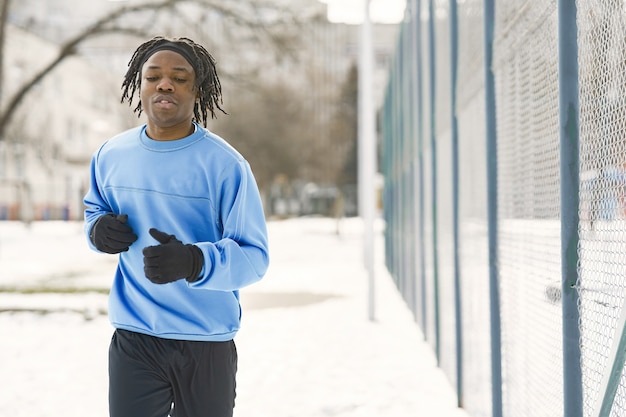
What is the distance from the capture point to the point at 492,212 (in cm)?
372

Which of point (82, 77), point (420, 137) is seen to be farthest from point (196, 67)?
point (82, 77)

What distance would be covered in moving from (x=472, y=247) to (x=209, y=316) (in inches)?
107

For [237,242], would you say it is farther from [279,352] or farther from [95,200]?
[279,352]

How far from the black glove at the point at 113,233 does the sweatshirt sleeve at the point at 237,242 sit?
24 cm

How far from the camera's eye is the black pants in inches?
88.7

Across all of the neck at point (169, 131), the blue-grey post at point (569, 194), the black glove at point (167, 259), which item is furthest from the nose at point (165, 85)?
the blue-grey post at point (569, 194)

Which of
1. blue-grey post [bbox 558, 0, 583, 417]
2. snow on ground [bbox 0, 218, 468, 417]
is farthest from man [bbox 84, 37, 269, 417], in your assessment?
snow on ground [bbox 0, 218, 468, 417]

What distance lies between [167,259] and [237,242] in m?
0.25

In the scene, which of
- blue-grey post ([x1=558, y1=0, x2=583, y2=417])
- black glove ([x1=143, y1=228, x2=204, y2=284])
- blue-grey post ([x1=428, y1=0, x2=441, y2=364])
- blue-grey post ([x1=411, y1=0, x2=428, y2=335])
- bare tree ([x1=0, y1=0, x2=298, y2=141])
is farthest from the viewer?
bare tree ([x1=0, y1=0, x2=298, y2=141])

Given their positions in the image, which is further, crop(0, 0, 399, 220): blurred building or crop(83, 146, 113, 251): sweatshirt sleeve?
crop(0, 0, 399, 220): blurred building

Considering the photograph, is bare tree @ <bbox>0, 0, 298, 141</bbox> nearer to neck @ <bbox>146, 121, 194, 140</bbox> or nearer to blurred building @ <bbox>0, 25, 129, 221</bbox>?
neck @ <bbox>146, 121, 194, 140</bbox>

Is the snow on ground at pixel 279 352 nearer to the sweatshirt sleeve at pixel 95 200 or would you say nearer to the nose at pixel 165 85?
the sweatshirt sleeve at pixel 95 200

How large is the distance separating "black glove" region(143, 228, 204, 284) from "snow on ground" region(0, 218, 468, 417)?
2.93m

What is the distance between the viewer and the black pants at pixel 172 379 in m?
2.25
